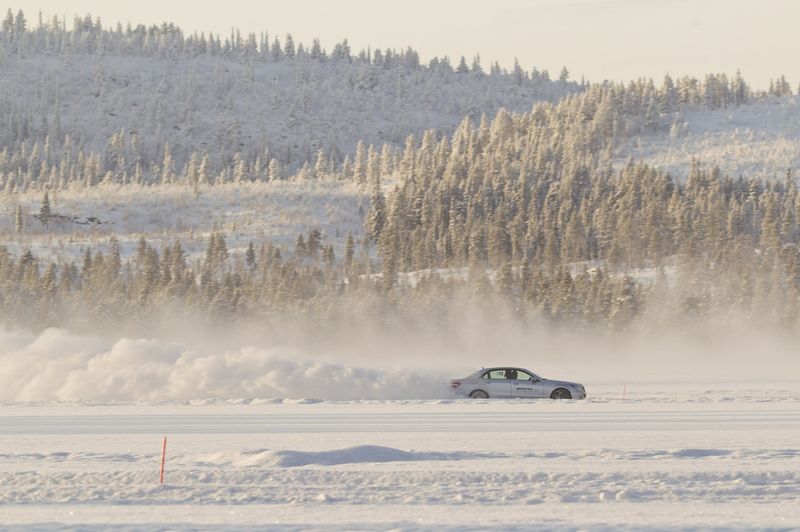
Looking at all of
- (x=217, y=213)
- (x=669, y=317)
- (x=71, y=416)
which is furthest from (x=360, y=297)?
(x=217, y=213)

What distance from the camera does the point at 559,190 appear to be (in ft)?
467

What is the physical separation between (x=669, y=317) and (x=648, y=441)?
218 ft

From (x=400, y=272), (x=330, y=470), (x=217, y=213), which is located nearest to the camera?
(x=330, y=470)

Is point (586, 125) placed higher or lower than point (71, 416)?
higher

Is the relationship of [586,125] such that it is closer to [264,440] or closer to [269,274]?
[269,274]

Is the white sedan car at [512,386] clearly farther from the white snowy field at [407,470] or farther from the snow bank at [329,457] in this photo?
the snow bank at [329,457]

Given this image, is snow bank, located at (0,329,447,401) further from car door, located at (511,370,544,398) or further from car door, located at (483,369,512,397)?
car door, located at (511,370,544,398)

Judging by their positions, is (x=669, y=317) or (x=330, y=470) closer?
(x=330, y=470)

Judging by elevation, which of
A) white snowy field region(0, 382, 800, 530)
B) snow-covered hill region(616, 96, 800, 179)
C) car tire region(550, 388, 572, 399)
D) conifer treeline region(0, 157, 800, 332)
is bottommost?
car tire region(550, 388, 572, 399)

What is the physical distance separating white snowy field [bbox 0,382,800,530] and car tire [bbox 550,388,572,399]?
3.57 meters

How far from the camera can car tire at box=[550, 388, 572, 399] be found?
31266 millimetres

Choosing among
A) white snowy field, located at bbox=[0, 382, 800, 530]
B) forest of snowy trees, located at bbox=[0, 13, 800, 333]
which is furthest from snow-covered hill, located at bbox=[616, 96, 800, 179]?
white snowy field, located at bbox=[0, 382, 800, 530]

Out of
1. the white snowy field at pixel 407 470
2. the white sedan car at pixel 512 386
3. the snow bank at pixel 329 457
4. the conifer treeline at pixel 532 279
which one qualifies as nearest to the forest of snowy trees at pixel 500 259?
the conifer treeline at pixel 532 279

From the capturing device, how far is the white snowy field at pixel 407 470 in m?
13.9
